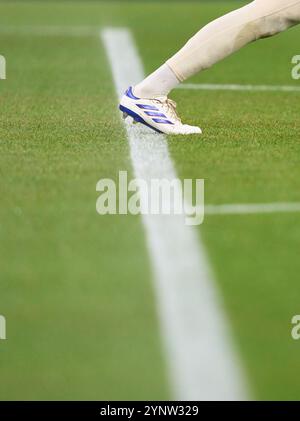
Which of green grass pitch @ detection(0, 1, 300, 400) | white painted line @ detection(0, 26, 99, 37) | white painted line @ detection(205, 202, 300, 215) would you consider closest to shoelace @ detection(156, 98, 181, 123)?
green grass pitch @ detection(0, 1, 300, 400)

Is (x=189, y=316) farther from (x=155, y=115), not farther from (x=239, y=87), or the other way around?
(x=239, y=87)

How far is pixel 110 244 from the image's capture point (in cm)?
493

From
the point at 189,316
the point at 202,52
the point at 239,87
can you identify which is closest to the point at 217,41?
the point at 202,52

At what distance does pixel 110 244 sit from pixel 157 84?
7.84 feet

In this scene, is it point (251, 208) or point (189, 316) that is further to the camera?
point (251, 208)

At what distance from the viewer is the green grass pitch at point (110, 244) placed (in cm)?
389

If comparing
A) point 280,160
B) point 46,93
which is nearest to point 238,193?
point 280,160

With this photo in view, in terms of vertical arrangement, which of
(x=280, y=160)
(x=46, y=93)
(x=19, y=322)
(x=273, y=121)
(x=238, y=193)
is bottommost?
(x=19, y=322)

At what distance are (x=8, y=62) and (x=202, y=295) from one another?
216 inches

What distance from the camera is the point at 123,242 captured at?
4.96 metres

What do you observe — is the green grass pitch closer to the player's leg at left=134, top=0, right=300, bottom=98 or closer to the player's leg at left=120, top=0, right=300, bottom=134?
the player's leg at left=120, top=0, right=300, bottom=134

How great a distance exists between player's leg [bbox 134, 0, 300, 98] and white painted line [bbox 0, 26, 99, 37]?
4134 millimetres

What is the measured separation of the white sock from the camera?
7.16m

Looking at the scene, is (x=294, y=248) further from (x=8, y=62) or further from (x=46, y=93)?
(x=8, y=62)
